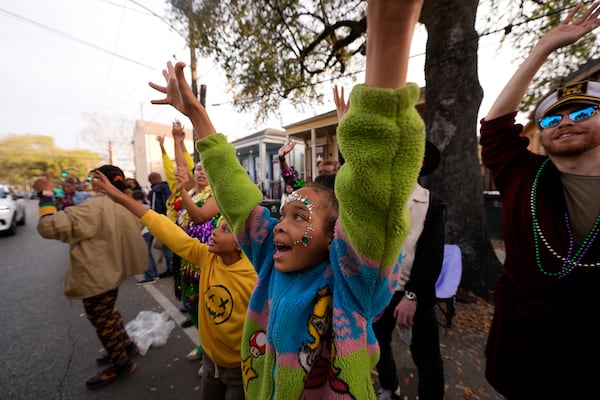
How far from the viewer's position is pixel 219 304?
5.36 feet

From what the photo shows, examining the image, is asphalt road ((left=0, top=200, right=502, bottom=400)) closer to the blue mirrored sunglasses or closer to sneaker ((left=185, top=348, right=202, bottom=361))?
sneaker ((left=185, top=348, right=202, bottom=361))

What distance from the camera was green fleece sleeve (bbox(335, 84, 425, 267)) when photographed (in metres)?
0.59

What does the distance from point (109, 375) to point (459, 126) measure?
18.3 feet

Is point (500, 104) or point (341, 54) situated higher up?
point (341, 54)

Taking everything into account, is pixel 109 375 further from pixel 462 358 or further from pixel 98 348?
pixel 462 358

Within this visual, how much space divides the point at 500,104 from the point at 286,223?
4.95 feet

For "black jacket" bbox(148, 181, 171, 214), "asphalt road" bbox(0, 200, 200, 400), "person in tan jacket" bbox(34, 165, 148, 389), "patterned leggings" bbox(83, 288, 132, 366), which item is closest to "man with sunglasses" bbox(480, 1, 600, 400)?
"asphalt road" bbox(0, 200, 200, 400)

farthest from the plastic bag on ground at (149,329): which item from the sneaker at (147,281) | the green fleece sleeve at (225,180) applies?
the green fleece sleeve at (225,180)

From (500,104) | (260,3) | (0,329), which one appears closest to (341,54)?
(260,3)

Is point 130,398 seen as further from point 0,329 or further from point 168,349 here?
point 0,329

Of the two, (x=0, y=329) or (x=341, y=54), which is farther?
(x=341, y=54)

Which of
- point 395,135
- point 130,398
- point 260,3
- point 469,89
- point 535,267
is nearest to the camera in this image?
point 395,135

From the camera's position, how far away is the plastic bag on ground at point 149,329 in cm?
308

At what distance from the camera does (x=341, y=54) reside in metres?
7.57
